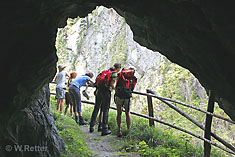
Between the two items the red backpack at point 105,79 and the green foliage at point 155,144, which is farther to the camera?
the red backpack at point 105,79

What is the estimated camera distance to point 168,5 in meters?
2.93

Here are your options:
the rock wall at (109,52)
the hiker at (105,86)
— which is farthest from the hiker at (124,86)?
the rock wall at (109,52)

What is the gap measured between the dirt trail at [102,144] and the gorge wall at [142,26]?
1939 millimetres

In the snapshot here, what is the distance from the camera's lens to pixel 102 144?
566cm

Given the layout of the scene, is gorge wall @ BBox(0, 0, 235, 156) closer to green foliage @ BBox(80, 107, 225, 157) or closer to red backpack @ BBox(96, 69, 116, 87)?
green foliage @ BBox(80, 107, 225, 157)

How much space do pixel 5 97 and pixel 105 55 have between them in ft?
69.5

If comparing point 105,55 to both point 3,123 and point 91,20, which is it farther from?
point 3,123

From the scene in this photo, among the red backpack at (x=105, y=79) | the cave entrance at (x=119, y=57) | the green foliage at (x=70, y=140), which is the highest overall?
the cave entrance at (x=119, y=57)

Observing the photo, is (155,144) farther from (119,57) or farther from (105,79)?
(119,57)

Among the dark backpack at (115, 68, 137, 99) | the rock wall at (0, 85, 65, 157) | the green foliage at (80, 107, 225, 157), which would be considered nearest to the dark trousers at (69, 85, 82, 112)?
the green foliage at (80, 107, 225, 157)

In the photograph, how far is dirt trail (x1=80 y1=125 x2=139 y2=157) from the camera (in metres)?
5.10

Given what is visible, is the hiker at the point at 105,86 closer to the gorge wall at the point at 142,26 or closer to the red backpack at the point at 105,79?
Result: the red backpack at the point at 105,79

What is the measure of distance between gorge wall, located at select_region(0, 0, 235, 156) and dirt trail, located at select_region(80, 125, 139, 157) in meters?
1.94

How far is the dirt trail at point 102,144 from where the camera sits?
16.7 feet
